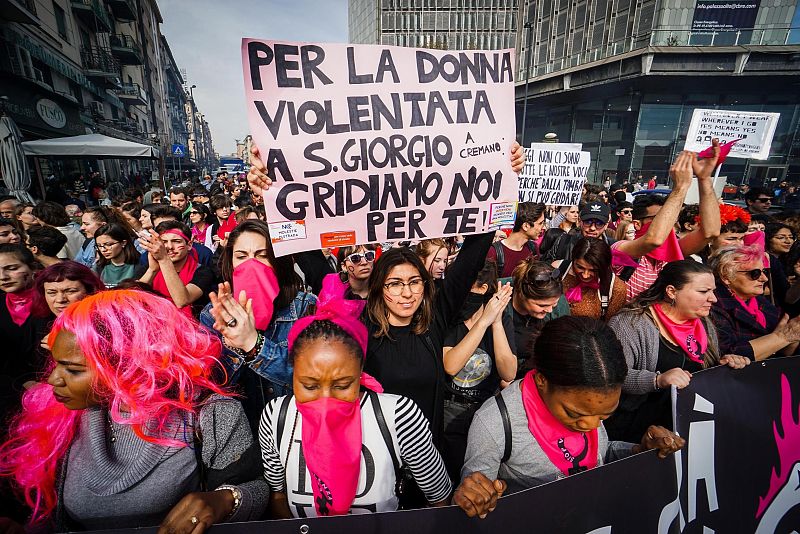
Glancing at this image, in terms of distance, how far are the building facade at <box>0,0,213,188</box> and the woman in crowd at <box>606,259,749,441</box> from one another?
16.4 meters

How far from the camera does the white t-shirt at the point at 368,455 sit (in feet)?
4.95

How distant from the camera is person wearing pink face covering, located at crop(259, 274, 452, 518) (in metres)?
1.45

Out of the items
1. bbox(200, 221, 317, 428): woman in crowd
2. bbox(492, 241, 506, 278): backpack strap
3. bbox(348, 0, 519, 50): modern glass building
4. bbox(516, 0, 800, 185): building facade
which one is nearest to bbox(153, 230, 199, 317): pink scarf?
bbox(200, 221, 317, 428): woman in crowd

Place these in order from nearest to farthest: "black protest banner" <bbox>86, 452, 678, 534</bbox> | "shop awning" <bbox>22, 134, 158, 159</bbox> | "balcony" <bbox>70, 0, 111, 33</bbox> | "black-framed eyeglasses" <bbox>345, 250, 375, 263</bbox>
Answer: "black protest banner" <bbox>86, 452, 678, 534</bbox> < "black-framed eyeglasses" <bbox>345, 250, 375, 263</bbox> < "shop awning" <bbox>22, 134, 158, 159</bbox> < "balcony" <bbox>70, 0, 111, 33</bbox>

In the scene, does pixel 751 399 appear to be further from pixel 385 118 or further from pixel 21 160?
pixel 21 160

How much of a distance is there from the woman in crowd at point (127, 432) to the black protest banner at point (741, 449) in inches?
79.6

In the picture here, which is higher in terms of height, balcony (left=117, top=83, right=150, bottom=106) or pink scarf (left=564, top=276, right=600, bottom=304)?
balcony (left=117, top=83, right=150, bottom=106)

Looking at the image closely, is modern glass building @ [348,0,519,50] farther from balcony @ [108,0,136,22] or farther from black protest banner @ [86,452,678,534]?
black protest banner @ [86,452,678,534]

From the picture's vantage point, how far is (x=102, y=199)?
1277 cm

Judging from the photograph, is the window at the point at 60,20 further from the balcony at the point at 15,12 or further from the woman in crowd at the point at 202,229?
the woman in crowd at the point at 202,229

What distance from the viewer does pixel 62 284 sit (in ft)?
7.59

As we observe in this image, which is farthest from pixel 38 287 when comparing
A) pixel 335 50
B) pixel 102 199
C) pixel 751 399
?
pixel 102 199

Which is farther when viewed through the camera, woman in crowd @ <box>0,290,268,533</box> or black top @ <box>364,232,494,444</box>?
black top @ <box>364,232,494,444</box>

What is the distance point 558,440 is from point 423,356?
0.74 m
